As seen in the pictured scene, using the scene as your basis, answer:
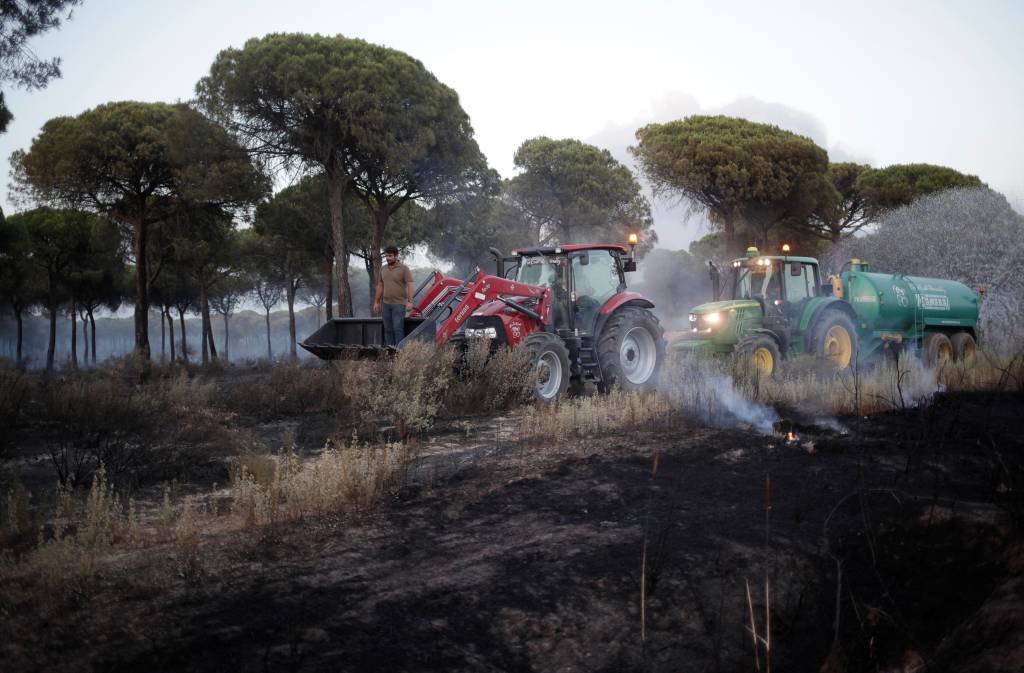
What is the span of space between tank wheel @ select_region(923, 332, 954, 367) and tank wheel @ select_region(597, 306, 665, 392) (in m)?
6.16

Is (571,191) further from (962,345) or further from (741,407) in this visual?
(741,407)

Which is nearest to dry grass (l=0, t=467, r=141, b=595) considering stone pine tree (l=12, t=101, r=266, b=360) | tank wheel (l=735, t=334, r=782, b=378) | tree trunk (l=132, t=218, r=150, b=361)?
tank wheel (l=735, t=334, r=782, b=378)

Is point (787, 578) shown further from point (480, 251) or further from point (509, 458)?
point (480, 251)

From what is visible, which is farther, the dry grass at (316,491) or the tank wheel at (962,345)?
the tank wheel at (962,345)

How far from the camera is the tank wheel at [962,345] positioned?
49.2ft

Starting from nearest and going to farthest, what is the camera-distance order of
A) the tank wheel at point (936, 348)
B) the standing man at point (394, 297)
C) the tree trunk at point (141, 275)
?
1. the standing man at point (394, 297)
2. the tank wheel at point (936, 348)
3. the tree trunk at point (141, 275)

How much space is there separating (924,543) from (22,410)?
10906 millimetres

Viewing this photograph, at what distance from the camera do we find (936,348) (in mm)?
14648

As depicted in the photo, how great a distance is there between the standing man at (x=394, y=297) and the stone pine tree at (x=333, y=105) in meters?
9.74

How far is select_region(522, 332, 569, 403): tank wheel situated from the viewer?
34.1 ft

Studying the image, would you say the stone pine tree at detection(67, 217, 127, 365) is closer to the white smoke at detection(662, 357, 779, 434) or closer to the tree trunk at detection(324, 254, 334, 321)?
the tree trunk at detection(324, 254, 334, 321)

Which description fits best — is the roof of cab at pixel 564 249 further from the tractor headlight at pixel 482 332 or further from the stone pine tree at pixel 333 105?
the stone pine tree at pixel 333 105

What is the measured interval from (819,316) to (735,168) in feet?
50.3

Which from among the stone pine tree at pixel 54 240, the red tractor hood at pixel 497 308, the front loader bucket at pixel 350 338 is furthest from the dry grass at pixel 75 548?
the stone pine tree at pixel 54 240
